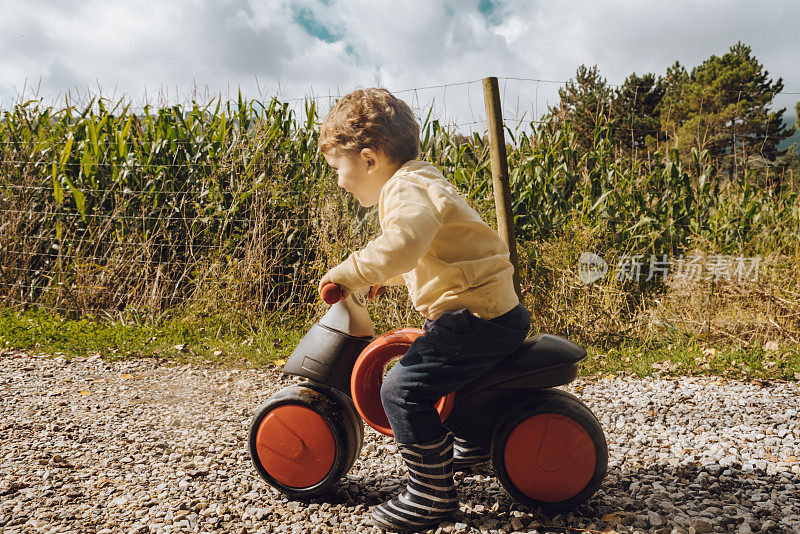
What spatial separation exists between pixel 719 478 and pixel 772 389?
141cm

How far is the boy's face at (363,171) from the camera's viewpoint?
2.05 meters

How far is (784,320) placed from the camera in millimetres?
4262

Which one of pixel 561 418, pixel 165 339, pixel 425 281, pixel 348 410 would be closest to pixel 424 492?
pixel 348 410

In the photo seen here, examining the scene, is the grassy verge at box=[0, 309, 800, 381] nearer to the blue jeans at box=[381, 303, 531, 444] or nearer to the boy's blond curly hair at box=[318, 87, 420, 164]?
the blue jeans at box=[381, 303, 531, 444]

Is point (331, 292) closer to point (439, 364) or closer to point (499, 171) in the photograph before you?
point (439, 364)

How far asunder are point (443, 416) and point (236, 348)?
2692 millimetres

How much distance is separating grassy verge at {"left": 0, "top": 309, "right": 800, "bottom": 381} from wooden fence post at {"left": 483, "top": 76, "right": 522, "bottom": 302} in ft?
3.08

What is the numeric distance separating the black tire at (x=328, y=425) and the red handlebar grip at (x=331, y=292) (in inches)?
17.9

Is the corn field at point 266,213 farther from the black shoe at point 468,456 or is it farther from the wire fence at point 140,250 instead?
the black shoe at point 468,456

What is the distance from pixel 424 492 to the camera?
6.72 ft

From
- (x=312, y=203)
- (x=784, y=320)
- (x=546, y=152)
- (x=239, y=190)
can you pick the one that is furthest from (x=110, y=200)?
(x=784, y=320)

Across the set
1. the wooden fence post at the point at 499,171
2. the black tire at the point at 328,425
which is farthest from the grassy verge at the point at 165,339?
the black tire at the point at 328,425

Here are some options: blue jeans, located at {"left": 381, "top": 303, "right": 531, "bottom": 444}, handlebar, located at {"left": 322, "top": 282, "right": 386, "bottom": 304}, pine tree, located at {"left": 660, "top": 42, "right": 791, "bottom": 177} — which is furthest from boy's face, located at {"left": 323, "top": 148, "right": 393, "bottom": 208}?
pine tree, located at {"left": 660, "top": 42, "right": 791, "bottom": 177}

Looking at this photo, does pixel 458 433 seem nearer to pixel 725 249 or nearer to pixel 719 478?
pixel 719 478
